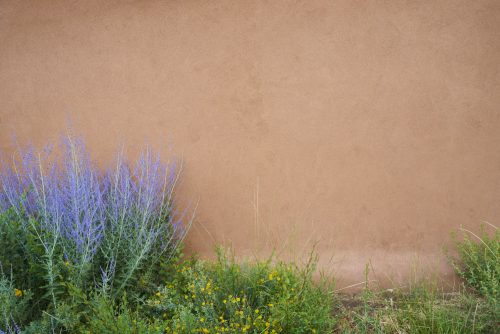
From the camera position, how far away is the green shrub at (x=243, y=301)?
Result: 3.32 meters

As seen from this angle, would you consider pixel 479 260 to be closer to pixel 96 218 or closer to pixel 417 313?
pixel 417 313

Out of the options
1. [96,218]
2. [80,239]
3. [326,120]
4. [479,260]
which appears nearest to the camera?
[80,239]

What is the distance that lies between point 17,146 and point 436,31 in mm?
3585

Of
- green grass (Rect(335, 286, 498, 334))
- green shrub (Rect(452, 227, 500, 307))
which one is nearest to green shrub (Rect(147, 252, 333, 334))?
green grass (Rect(335, 286, 498, 334))

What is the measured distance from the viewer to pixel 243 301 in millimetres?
3369

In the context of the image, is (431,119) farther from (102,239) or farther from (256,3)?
(102,239)

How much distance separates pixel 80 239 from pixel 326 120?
207 cm

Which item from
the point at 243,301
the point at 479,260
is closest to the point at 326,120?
the point at 479,260

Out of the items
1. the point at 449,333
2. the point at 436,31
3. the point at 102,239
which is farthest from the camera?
the point at 436,31

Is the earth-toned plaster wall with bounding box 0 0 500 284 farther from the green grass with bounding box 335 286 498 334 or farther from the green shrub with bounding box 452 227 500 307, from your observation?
the green grass with bounding box 335 286 498 334

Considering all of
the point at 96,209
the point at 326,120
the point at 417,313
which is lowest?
the point at 417,313

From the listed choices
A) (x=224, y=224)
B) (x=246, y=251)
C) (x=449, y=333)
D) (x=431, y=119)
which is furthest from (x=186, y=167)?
(x=449, y=333)

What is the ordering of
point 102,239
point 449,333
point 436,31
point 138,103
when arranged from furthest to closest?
point 138,103 → point 436,31 → point 102,239 → point 449,333

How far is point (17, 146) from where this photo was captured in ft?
15.8
